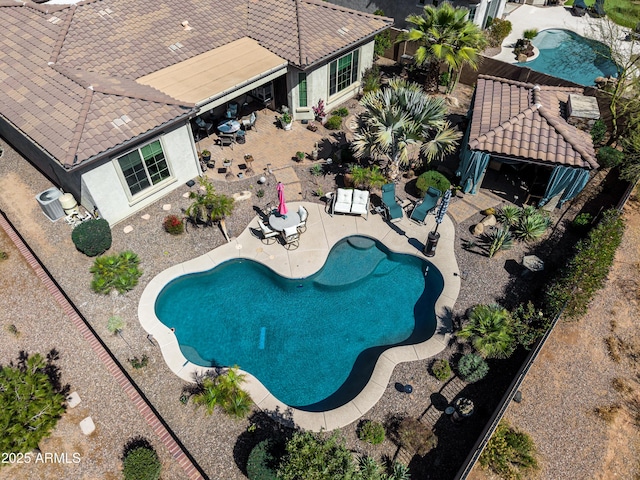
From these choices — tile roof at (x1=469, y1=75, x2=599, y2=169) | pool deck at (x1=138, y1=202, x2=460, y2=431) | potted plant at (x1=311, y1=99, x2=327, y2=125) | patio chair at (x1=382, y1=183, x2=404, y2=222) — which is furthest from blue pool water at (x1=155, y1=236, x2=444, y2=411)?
potted plant at (x1=311, y1=99, x2=327, y2=125)

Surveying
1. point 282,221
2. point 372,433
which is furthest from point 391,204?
point 372,433

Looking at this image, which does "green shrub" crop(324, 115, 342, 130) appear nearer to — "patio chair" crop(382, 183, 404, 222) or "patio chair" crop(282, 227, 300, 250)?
"patio chair" crop(382, 183, 404, 222)

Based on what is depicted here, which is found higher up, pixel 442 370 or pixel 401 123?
pixel 401 123

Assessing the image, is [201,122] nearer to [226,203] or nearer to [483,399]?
[226,203]

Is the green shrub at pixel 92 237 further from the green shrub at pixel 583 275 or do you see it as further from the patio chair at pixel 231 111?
the green shrub at pixel 583 275

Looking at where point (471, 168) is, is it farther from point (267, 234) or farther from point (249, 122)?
point (249, 122)

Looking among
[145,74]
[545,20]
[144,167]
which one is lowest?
[545,20]

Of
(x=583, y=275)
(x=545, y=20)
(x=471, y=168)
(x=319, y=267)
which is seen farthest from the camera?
(x=545, y=20)
